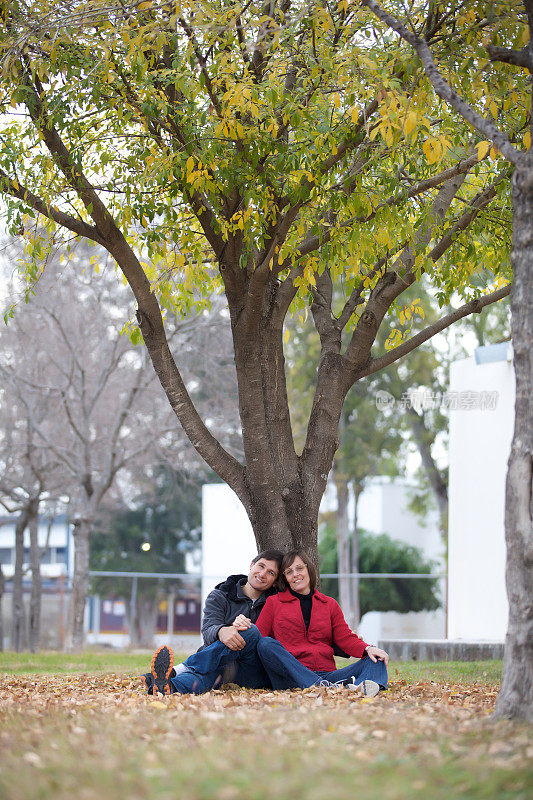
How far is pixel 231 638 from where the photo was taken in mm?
5336

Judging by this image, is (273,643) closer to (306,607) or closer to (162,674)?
(306,607)

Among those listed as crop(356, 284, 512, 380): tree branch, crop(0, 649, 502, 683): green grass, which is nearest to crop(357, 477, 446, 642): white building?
crop(0, 649, 502, 683): green grass

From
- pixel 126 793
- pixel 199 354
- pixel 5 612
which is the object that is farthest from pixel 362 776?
pixel 5 612

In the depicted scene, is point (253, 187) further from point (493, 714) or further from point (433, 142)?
point (493, 714)

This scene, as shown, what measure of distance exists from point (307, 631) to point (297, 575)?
1.29 feet

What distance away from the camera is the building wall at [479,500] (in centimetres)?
1181

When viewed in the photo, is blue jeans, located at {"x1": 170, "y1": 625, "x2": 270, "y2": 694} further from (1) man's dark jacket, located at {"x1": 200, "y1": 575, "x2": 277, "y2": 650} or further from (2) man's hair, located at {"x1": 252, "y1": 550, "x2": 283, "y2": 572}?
(2) man's hair, located at {"x1": 252, "y1": 550, "x2": 283, "y2": 572}

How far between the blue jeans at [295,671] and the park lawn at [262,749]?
1.16ft

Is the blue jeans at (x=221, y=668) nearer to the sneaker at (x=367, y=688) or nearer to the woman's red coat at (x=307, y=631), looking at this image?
the woman's red coat at (x=307, y=631)

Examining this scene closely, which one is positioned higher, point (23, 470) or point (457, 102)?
point (457, 102)

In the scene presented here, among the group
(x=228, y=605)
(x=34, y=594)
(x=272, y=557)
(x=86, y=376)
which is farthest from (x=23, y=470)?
(x=272, y=557)

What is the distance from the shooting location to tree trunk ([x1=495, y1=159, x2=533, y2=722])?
4062 millimetres

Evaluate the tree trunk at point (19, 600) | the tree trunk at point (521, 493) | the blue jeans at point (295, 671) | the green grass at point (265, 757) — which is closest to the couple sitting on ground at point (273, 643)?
the blue jeans at point (295, 671)

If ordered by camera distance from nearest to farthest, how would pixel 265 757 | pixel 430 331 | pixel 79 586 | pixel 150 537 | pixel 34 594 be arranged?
pixel 265 757 → pixel 430 331 → pixel 79 586 → pixel 34 594 → pixel 150 537
